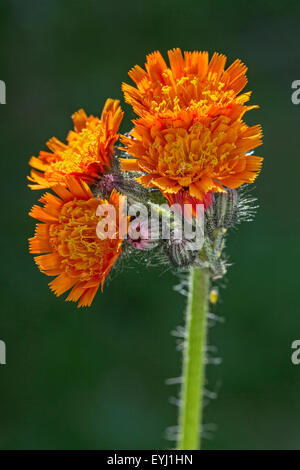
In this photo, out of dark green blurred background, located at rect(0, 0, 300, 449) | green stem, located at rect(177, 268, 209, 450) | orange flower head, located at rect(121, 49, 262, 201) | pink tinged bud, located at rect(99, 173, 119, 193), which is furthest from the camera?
dark green blurred background, located at rect(0, 0, 300, 449)

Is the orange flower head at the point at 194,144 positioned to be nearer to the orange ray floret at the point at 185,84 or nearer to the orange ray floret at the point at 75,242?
the orange ray floret at the point at 185,84

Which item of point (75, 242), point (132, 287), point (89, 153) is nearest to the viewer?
point (75, 242)

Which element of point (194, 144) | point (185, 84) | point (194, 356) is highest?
point (185, 84)

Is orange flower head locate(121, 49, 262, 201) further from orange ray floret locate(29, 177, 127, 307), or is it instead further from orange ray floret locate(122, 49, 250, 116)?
orange ray floret locate(29, 177, 127, 307)

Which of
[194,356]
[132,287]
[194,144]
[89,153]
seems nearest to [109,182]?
[89,153]

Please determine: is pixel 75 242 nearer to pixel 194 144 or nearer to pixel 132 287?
pixel 194 144

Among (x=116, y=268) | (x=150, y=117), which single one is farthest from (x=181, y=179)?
(x=116, y=268)

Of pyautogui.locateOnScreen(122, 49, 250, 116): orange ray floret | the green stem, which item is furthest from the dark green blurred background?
pyautogui.locateOnScreen(122, 49, 250, 116): orange ray floret
